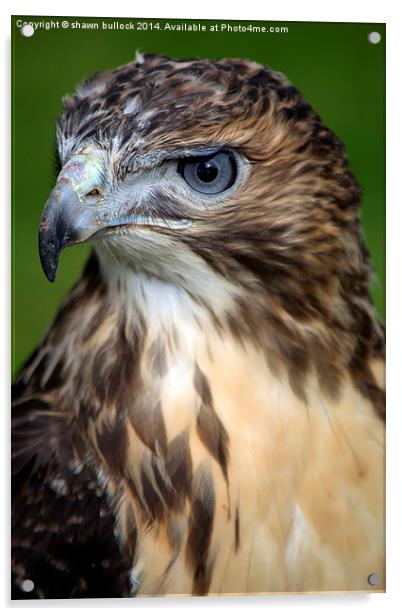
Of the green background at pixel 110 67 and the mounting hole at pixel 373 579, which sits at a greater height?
the green background at pixel 110 67

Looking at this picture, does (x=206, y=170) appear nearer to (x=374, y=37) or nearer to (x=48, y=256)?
(x=48, y=256)

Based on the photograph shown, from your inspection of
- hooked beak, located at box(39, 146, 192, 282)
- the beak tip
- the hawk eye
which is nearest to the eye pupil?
the hawk eye

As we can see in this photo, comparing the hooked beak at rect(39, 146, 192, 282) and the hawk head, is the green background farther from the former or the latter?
the hooked beak at rect(39, 146, 192, 282)

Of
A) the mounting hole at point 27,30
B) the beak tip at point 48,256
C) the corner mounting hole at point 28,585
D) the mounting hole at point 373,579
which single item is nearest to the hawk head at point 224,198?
the beak tip at point 48,256

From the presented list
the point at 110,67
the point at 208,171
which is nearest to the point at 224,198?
the point at 208,171

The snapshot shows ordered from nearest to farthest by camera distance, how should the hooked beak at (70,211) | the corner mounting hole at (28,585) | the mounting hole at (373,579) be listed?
the hooked beak at (70,211) < the corner mounting hole at (28,585) < the mounting hole at (373,579)

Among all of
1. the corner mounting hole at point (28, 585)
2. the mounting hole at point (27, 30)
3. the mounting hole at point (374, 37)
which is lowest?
the corner mounting hole at point (28, 585)

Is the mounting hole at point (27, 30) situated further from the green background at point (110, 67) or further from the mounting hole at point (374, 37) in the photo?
the mounting hole at point (374, 37)
